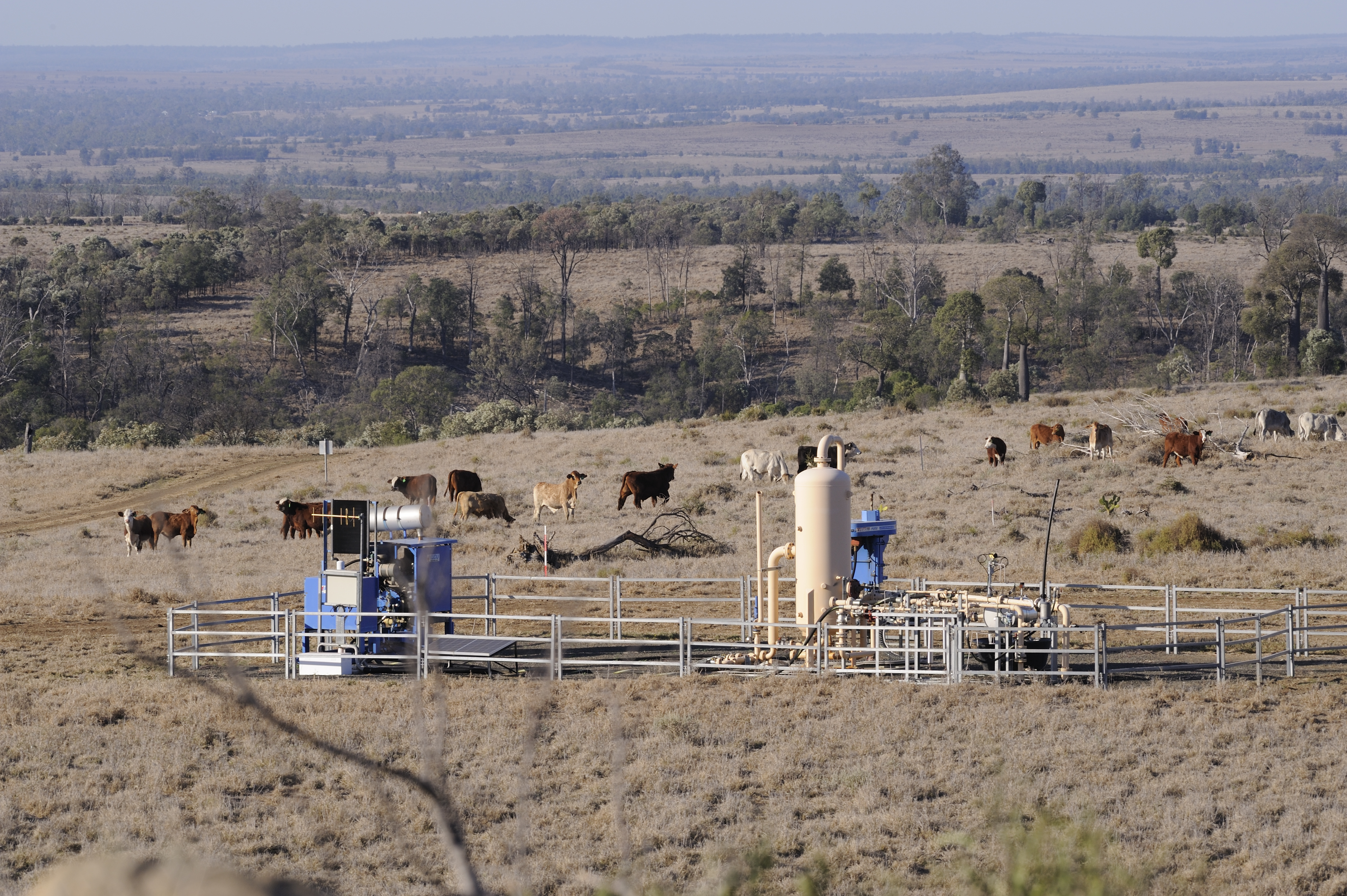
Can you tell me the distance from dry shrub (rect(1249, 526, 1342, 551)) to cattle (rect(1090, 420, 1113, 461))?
8778 mm

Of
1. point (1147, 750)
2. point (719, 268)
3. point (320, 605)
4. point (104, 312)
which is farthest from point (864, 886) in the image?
point (719, 268)

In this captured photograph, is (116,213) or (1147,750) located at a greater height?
(116,213)

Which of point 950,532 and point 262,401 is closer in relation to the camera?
point 950,532

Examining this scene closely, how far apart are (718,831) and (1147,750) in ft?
14.4

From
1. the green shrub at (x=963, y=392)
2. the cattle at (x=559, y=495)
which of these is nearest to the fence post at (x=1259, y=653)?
the cattle at (x=559, y=495)

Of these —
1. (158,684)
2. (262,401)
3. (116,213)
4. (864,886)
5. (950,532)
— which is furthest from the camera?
(116,213)

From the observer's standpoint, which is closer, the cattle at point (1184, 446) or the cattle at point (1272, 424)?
the cattle at point (1184, 446)

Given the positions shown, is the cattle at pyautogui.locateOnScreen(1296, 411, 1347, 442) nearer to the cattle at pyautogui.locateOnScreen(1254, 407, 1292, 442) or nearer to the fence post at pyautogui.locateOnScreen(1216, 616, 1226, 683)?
the cattle at pyautogui.locateOnScreen(1254, 407, 1292, 442)

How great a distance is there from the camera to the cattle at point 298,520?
2716cm

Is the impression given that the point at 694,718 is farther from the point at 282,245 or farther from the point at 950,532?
the point at 282,245

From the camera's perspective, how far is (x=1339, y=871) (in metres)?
9.88

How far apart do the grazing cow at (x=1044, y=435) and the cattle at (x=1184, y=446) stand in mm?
3521

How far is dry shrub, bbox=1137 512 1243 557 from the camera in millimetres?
24734

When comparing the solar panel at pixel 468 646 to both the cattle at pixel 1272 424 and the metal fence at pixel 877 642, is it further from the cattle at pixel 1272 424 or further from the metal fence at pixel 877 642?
the cattle at pixel 1272 424
